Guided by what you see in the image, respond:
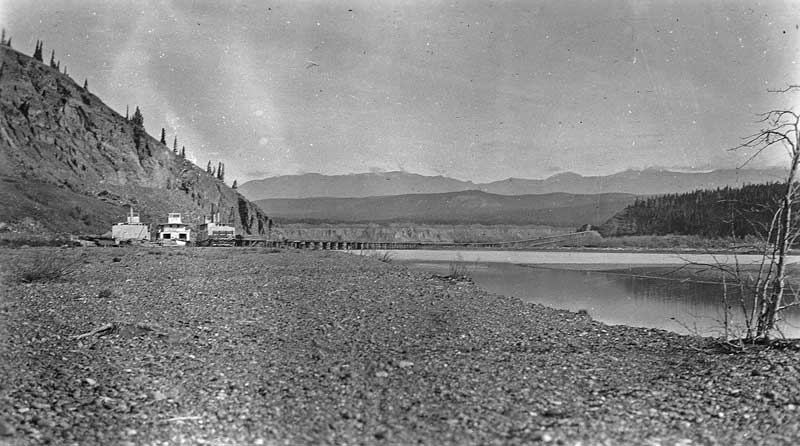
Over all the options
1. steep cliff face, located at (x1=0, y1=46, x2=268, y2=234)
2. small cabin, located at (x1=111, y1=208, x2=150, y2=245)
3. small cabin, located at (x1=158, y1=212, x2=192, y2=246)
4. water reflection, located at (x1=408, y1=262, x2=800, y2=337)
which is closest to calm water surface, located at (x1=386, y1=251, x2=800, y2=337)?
water reflection, located at (x1=408, y1=262, x2=800, y2=337)

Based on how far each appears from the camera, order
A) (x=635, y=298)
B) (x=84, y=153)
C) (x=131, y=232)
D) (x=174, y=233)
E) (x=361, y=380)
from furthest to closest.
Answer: (x=84, y=153), (x=174, y=233), (x=131, y=232), (x=635, y=298), (x=361, y=380)

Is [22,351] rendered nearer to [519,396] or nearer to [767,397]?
[519,396]

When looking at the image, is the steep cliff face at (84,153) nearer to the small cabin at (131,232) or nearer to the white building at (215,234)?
the white building at (215,234)

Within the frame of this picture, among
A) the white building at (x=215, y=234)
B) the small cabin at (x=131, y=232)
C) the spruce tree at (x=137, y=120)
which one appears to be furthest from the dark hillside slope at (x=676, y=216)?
the spruce tree at (x=137, y=120)

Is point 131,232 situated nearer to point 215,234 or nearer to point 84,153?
point 215,234

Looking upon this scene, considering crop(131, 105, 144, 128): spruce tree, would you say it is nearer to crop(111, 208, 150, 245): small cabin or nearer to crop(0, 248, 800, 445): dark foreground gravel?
crop(111, 208, 150, 245): small cabin

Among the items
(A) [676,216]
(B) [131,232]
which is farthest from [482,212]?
(B) [131,232]

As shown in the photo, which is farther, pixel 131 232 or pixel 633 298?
pixel 131 232
